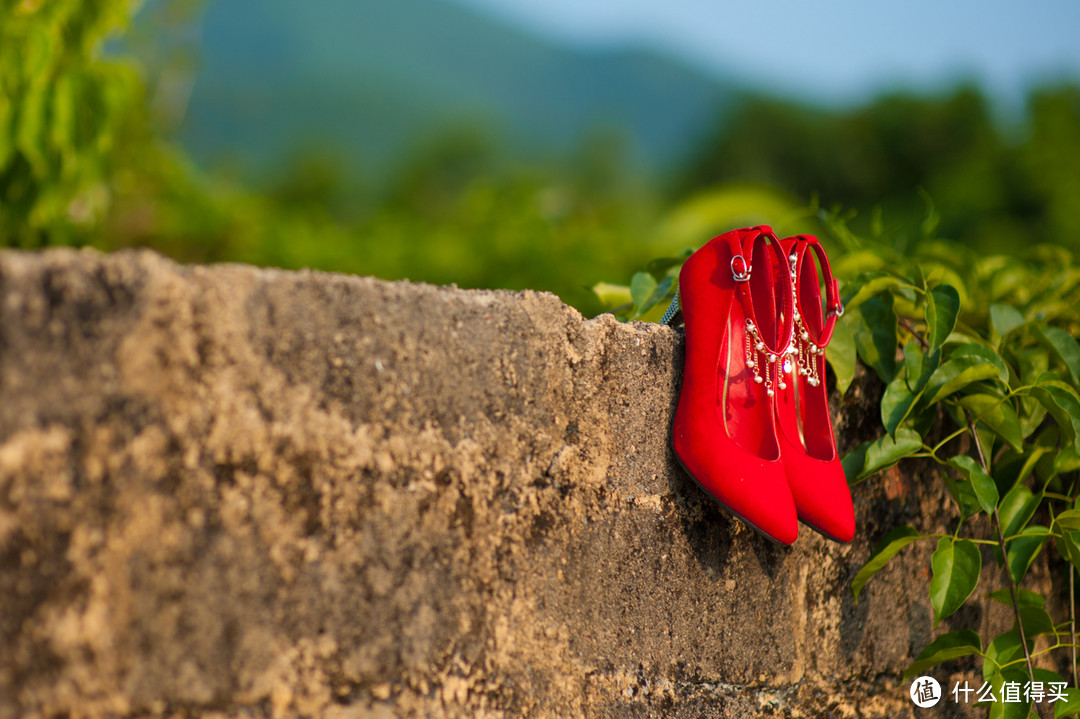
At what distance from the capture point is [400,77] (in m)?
76.8

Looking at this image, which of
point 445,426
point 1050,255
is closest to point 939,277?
point 1050,255

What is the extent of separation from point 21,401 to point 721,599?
2.87 feet

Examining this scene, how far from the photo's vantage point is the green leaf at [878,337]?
122cm

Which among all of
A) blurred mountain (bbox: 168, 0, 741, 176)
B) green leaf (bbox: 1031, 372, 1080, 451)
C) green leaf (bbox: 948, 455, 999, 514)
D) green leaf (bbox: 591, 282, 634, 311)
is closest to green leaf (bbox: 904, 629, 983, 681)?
green leaf (bbox: 948, 455, 999, 514)

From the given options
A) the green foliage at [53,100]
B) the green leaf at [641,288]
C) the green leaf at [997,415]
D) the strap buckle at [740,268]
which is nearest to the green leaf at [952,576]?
the green leaf at [997,415]

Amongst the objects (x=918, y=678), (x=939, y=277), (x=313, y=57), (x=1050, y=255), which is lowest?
(x=918, y=678)

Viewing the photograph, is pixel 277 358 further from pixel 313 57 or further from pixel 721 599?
pixel 313 57

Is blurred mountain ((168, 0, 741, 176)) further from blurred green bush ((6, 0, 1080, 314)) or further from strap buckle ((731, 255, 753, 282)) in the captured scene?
strap buckle ((731, 255, 753, 282))

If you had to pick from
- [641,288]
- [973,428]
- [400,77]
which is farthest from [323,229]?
[400,77]

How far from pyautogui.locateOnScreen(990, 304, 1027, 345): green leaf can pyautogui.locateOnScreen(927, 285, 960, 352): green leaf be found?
25 centimetres

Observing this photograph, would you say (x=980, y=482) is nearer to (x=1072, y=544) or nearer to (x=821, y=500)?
(x=1072, y=544)

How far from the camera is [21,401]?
0.63 meters

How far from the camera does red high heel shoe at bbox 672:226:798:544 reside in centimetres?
99

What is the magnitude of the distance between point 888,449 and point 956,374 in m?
0.16
